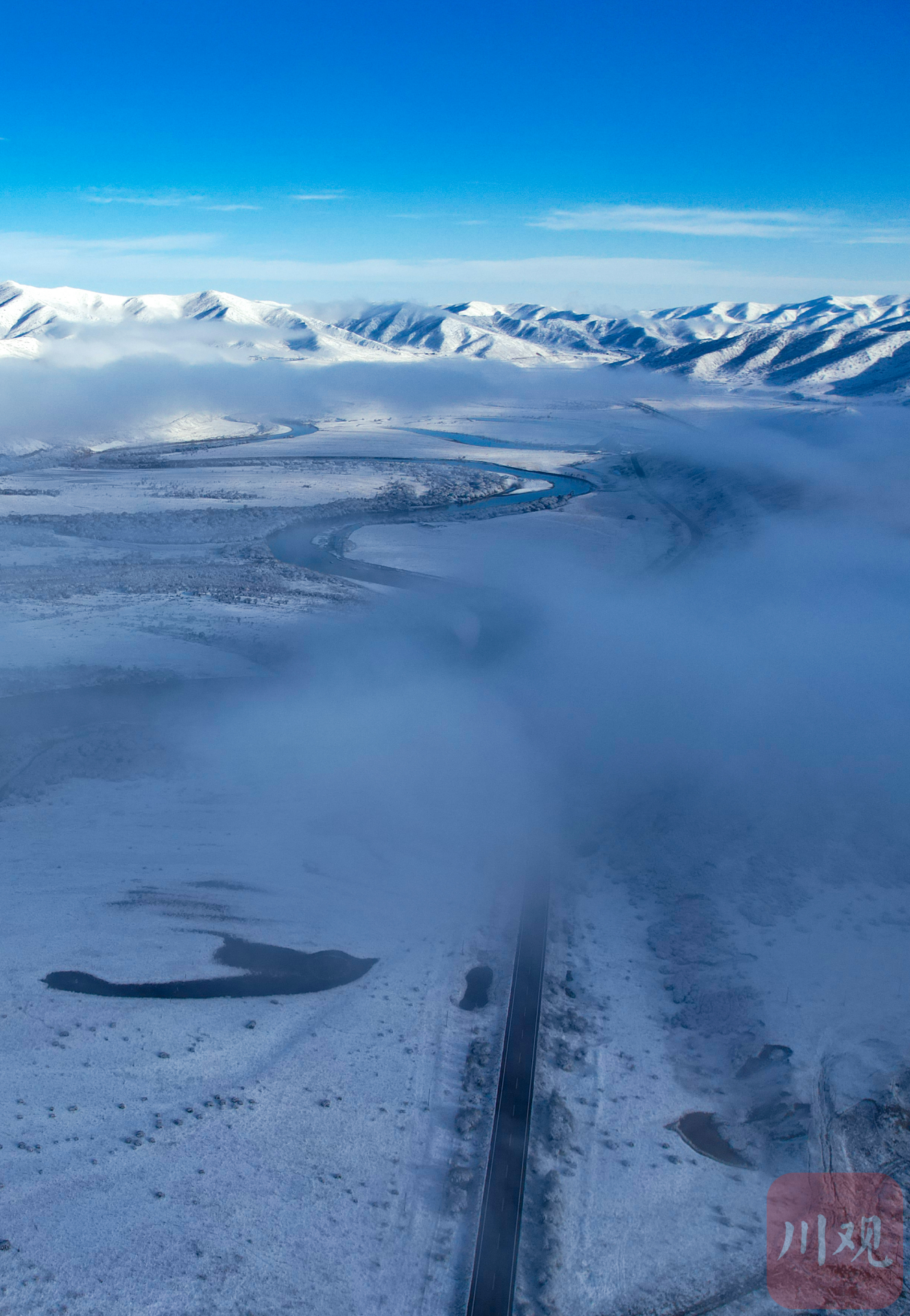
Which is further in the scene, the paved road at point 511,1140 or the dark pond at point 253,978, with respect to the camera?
the dark pond at point 253,978

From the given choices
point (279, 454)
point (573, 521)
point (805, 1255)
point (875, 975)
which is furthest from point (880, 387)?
point (805, 1255)

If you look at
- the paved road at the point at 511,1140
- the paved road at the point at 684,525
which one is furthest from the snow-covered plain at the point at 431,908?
the paved road at the point at 684,525

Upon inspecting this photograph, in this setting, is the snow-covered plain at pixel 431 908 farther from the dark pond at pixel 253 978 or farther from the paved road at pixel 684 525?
the paved road at pixel 684 525

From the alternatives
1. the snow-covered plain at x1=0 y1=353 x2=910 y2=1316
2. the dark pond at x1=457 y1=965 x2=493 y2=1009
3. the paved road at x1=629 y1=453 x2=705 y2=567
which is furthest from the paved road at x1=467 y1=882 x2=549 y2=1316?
the paved road at x1=629 y1=453 x2=705 y2=567

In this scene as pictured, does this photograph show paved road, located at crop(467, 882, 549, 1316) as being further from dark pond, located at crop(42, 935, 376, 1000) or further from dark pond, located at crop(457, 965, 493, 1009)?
dark pond, located at crop(42, 935, 376, 1000)

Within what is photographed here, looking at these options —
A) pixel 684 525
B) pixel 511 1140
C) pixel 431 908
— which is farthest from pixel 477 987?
pixel 684 525

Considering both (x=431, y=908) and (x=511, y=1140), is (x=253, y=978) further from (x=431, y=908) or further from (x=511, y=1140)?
(x=511, y=1140)

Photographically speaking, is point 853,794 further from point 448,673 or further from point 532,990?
point 448,673
